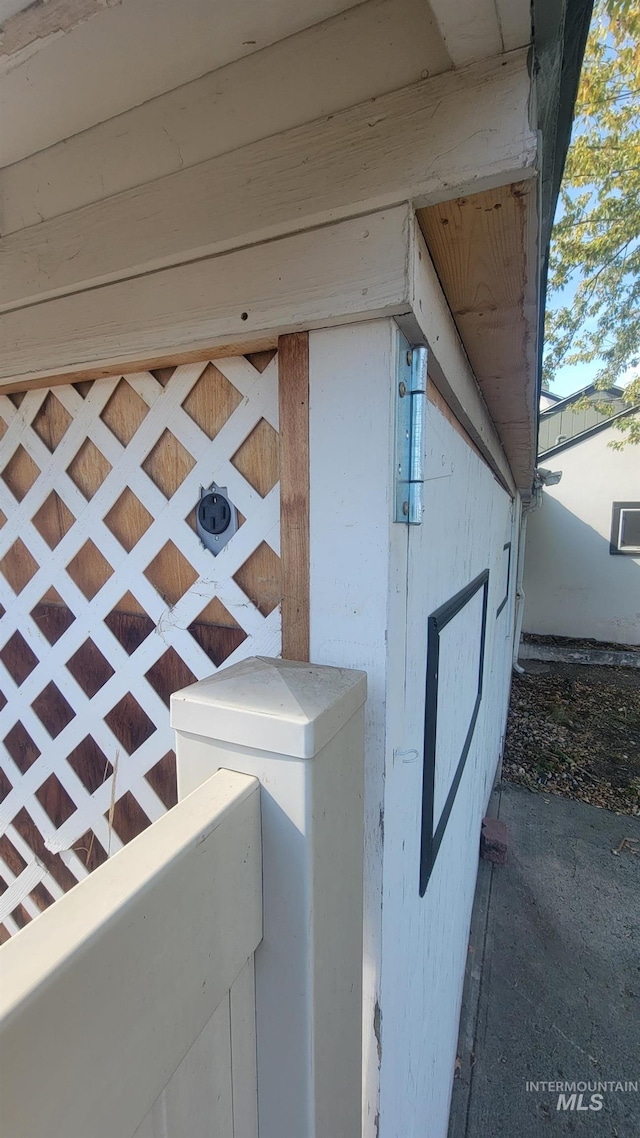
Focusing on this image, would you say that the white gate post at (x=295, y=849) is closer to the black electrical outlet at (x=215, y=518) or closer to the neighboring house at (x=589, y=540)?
the black electrical outlet at (x=215, y=518)

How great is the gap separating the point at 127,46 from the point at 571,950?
4591mm

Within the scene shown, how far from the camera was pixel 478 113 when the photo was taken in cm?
68

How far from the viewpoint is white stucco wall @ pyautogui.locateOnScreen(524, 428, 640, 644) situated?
986 cm

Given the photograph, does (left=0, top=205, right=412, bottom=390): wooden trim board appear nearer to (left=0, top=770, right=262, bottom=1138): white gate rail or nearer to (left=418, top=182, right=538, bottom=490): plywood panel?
(left=418, top=182, right=538, bottom=490): plywood panel

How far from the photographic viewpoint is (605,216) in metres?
5.93

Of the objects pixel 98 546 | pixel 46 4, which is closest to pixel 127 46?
pixel 46 4

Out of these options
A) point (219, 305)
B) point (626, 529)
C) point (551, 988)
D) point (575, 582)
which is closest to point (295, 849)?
point (219, 305)

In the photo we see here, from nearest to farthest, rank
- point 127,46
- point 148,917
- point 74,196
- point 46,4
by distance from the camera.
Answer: point 148,917 < point 46,4 < point 127,46 < point 74,196

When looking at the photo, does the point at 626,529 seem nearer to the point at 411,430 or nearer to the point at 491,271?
the point at 491,271

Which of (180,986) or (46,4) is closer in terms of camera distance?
(180,986)

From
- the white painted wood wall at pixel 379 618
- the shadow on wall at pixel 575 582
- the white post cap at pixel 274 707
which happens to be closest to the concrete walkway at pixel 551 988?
the white painted wood wall at pixel 379 618

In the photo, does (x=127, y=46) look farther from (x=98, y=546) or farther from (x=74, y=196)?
(x=98, y=546)

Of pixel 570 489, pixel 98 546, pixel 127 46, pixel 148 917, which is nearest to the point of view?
pixel 148 917

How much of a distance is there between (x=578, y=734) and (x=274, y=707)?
23.5 feet
